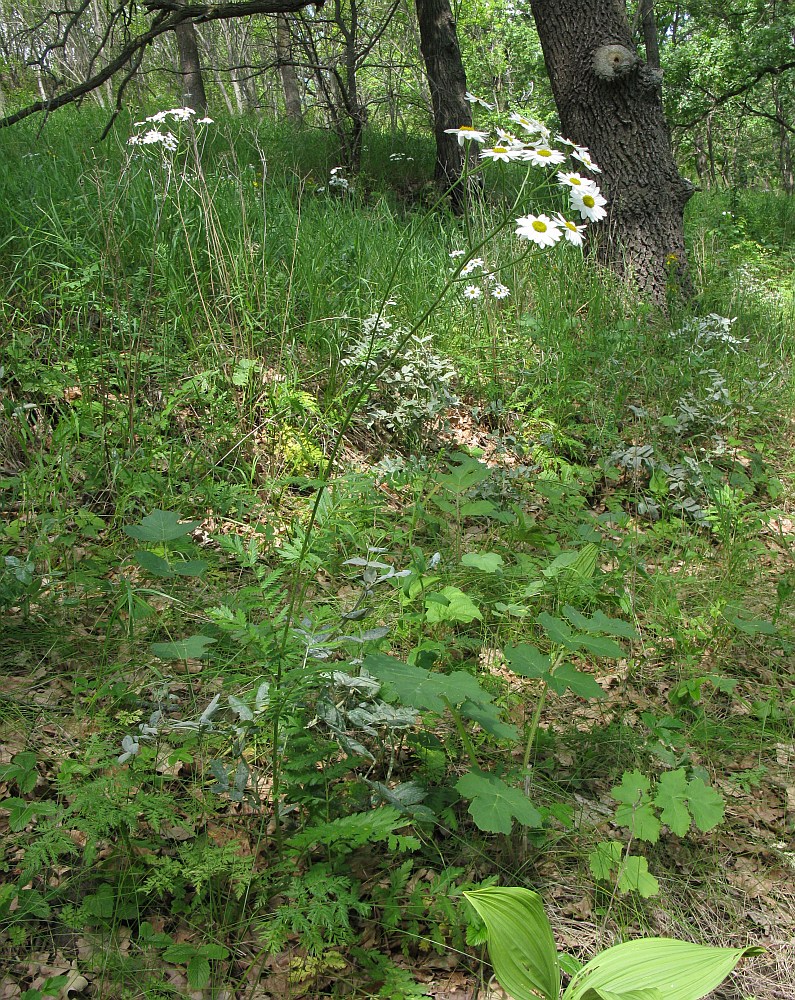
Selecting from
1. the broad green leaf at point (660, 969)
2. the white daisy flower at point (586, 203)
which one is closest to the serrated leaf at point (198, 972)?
the broad green leaf at point (660, 969)

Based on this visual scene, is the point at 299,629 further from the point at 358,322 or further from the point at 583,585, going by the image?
the point at 358,322

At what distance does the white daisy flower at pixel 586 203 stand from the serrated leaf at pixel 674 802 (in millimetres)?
1130

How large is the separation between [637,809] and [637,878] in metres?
0.12

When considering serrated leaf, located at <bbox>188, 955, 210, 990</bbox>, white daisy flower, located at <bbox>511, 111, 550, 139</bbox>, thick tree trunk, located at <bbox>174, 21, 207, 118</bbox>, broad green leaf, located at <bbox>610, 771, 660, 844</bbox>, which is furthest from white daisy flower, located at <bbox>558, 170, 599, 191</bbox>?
thick tree trunk, located at <bbox>174, 21, 207, 118</bbox>

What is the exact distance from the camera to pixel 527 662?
1.35 m

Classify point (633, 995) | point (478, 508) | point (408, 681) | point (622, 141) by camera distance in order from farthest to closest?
point (622, 141)
point (478, 508)
point (408, 681)
point (633, 995)

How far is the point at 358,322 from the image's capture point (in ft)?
9.75

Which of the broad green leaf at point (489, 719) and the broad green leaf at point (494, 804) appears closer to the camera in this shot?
the broad green leaf at point (494, 804)

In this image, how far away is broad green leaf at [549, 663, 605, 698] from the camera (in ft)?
4.16

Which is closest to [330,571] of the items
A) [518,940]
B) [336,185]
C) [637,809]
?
[637,809]

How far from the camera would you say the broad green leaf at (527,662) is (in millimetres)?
1327

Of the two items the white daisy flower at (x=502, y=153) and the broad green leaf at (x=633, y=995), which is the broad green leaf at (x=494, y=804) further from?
the white daisy flower at (x=502, y=153)

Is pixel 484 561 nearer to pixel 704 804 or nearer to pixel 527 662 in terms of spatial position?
pixel 527 662

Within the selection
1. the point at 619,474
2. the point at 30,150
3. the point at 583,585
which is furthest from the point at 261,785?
the point at 30,150
